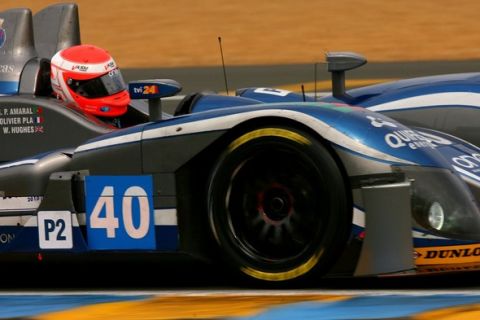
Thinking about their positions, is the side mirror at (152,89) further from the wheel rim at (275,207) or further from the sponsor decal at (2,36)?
the sponsor decal at (2,36)

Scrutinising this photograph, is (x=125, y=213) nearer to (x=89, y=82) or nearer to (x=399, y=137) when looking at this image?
(x=399, y=137)

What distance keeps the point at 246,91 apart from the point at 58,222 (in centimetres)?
313

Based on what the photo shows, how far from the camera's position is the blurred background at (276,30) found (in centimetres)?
1884

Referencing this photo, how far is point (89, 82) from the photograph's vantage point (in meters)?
7.12

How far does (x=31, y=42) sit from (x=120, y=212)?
2777 mm

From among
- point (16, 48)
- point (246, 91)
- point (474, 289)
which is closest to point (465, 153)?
point (474, 289)

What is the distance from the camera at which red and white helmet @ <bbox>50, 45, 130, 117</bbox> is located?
7.10 meters

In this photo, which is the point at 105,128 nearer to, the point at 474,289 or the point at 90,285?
the point at 90,285

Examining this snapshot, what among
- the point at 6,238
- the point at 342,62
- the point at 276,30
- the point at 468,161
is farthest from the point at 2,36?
the point at 276,30

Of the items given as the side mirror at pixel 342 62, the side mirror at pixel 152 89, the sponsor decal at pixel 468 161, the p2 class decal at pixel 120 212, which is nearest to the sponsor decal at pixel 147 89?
the side mirror at pixel 152 89

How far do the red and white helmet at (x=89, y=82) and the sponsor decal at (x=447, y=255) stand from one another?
8.29 feet

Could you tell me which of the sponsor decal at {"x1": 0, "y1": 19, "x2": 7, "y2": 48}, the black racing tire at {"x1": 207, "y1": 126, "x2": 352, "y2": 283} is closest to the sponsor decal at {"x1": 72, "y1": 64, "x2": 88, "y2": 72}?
the sponsor decal at {"x1": 0, "y1": 19, "x2": 7, "y2": 48}

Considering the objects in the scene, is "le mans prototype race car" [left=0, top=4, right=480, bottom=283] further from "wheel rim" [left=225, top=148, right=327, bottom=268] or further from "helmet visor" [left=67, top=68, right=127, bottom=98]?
"helmet visor" [left=67, top=68, right=127, bottom=98]

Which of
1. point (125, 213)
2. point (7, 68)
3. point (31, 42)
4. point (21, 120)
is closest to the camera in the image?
point (125, 213)
